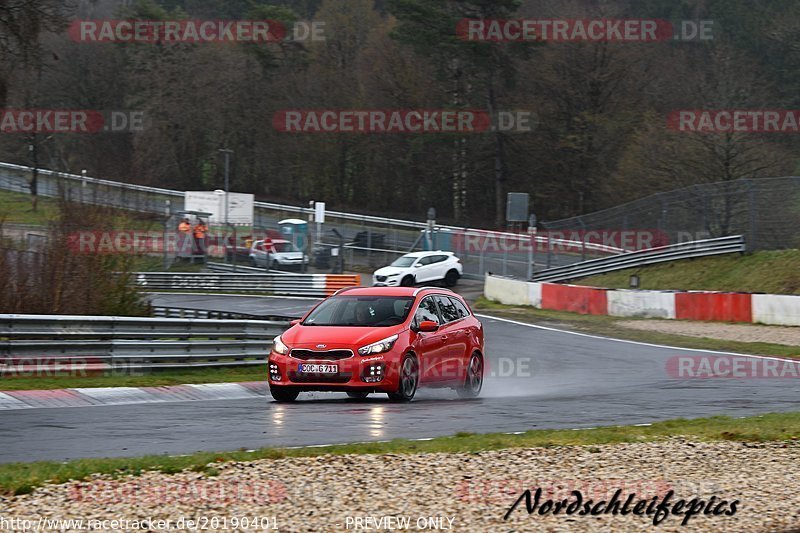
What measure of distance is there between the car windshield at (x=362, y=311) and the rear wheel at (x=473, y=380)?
153 centimetres

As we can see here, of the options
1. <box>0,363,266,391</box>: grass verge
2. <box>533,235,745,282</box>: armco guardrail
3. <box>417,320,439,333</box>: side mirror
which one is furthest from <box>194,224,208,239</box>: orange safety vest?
<box>417,320,439,333</box>: side mirror

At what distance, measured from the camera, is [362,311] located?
1462cm

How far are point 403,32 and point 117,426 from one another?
59.7 metres

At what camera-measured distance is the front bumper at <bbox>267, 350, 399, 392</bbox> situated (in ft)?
44.4

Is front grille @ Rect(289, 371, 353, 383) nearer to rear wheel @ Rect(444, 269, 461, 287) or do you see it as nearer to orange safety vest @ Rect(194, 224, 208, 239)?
rear wheel @ Rect(444, 269, 461, 287)

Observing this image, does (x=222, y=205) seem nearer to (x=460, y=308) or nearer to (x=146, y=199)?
(x=146, y=199)

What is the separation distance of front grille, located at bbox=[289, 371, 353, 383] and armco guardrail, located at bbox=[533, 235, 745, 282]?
26.3m

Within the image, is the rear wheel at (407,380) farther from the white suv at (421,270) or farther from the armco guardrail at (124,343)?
the white suv at (421,270)

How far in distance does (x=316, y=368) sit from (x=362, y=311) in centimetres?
131

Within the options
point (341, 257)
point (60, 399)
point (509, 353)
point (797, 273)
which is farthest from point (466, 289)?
point (60, 399)

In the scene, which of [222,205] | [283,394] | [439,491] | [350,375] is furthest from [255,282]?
[439,491]

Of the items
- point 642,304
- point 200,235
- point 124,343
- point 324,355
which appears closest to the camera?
point 324,355

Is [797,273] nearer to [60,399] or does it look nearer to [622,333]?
[622,333]

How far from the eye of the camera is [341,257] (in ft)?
165
